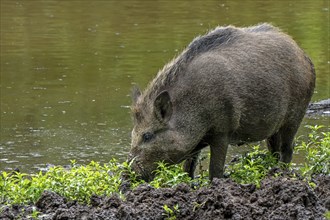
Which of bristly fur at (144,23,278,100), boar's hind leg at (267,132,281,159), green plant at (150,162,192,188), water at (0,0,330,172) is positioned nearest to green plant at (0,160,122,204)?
green plant at (150,162,192,188)

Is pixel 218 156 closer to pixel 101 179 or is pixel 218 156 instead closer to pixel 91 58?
pixel 101 179

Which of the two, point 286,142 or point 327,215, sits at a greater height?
point 327,215

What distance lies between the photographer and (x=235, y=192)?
7.29 metres

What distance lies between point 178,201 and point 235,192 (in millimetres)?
492

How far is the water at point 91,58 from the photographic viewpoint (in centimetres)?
1181

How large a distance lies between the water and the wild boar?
8.39ft

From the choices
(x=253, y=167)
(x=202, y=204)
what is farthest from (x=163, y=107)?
(x=202, y=204)

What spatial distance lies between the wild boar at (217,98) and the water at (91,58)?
2556 millimetres

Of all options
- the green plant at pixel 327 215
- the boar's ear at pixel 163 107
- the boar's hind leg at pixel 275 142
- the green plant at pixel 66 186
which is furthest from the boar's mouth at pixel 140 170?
the boar's hind leg at pixel 275 142

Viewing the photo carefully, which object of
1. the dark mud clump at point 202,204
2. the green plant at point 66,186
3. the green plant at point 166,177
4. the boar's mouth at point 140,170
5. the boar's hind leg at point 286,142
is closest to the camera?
the dark mud clump at point 202,204

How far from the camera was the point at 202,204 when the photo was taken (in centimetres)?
700

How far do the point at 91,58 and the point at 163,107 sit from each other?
31.8ft

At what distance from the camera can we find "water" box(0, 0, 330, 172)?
11.8 m

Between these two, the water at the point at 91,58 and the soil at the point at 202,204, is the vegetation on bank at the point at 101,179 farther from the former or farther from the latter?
the water at the point at 91,58
